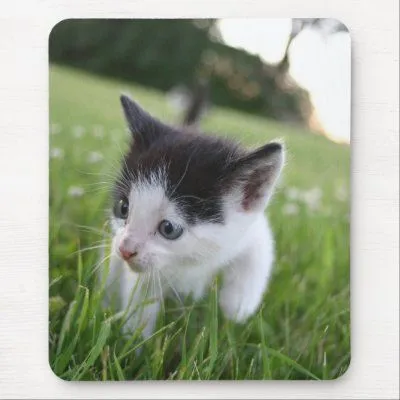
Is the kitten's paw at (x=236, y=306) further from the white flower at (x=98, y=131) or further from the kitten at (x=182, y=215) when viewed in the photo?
the white flower at (x=98, y=131)

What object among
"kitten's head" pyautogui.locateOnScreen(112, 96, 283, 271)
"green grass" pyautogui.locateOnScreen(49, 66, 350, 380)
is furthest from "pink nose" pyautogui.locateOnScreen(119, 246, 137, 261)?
"green grass" pyautogui.locateOnScreen(49, 66, 350, 380)

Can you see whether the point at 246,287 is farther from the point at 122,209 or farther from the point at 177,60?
the point at 177,60

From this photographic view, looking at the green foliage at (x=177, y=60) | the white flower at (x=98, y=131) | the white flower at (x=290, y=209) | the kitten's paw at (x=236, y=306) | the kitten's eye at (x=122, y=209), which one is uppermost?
the green foliage at (x=177, y=60)

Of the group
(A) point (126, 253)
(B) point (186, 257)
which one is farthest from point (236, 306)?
(A) point (126, 253)

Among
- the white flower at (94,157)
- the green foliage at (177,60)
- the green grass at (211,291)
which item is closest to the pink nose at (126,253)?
the green grass at (211,291)

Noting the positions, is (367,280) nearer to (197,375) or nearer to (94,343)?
(197,375)
